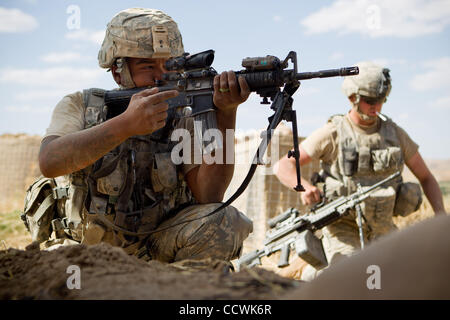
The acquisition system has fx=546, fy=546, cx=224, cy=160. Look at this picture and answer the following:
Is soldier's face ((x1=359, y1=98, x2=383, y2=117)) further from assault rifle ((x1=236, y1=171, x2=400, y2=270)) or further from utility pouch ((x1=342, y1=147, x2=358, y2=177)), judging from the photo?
assault rifle ((x1=236, y1=171, x2=400, y2=270))

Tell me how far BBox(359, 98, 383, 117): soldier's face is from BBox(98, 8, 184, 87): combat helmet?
2.81 m

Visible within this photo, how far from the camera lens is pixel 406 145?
6.04 meters

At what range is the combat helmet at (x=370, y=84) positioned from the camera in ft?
19.3

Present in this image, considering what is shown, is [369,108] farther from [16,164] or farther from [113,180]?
[16,164]

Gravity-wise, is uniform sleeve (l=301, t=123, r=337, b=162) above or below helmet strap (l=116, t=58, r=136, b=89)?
below

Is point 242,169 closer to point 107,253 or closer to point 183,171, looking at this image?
point 183,171

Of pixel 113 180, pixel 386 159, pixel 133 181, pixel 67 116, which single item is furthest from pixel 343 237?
pixel 67 116

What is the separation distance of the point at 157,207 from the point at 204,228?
405 mm

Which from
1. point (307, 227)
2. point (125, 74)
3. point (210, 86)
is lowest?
point (307, 227)

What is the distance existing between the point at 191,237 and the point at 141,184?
1.78ft

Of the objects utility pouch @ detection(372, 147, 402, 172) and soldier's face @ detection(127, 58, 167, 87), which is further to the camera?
utility pouch @ detection(372, 147, 402, 172)

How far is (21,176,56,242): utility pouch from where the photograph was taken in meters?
3.84

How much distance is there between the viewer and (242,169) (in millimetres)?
9180

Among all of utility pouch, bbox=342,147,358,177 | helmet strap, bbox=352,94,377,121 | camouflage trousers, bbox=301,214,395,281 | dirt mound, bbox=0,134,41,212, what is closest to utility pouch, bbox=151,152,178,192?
camouflage trousers, bbox=301,214,395,281
